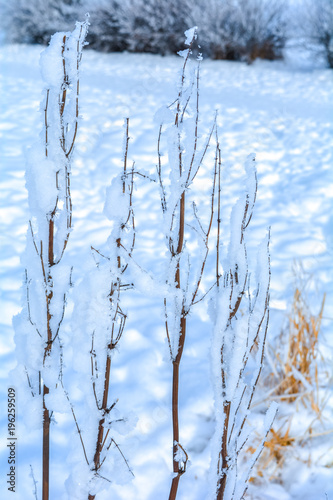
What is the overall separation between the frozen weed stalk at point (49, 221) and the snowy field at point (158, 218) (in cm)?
5

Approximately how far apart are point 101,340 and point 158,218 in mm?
2356

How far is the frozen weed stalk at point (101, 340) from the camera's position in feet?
2.69

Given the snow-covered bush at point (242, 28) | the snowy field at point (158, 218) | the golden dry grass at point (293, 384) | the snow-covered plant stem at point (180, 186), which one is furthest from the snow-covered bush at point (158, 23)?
the snow-covered plant stem at point (180, 186)

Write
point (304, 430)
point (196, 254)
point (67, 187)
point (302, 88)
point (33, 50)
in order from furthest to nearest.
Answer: point (33, 50)
point (302, 88)
point (196, 254)
point (304, 430)
point (67, 187)

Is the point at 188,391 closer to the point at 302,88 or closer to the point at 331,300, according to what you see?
the point at 331,300

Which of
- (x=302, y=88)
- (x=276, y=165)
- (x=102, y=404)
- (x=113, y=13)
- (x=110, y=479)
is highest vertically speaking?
(x=113, y=13)

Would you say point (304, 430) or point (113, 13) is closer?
point (304, 430)

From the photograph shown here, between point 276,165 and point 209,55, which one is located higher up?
point 209,55

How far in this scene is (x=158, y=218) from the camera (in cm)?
317

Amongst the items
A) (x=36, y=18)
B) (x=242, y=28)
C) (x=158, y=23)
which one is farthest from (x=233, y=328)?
(x=36, y=18)

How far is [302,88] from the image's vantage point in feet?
21.3

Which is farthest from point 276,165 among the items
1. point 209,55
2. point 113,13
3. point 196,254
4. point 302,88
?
point 113,13

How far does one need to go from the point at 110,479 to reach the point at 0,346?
1.09 m

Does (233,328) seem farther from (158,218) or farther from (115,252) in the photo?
(158,218)
